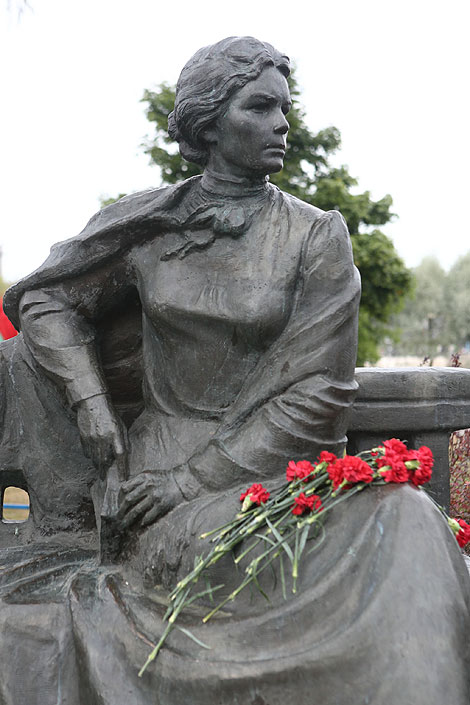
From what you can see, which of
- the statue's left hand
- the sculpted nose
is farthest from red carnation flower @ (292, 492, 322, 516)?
the sculpted nose

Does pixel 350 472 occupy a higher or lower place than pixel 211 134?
lower

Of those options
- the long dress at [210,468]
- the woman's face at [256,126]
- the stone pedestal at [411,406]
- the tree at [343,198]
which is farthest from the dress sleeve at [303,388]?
the tree at [343,198]

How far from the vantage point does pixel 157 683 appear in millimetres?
2332

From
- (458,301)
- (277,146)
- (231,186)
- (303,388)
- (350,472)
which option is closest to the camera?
(350,472)

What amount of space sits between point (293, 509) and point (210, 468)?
0.42 m

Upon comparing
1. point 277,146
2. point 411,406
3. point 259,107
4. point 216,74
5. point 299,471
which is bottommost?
point 411,406

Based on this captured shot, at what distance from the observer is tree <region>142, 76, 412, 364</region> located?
548 inches

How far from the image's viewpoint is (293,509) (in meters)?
2.43

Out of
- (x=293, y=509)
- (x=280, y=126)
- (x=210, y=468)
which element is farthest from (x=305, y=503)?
(x=280, y=126)

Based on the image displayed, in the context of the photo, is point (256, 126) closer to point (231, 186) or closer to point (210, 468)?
point (231, 186)

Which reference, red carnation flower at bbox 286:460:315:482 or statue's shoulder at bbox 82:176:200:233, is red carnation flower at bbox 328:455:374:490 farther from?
statue's shoulder at bbox 82:176:200:233

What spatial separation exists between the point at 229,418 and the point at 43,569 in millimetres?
916

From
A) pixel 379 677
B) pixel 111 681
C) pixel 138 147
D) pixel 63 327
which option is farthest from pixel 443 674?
pixel 138 147

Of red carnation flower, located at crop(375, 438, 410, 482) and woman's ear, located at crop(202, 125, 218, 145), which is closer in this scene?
red carnation flower, located at crop(375, 438, 410, 482)
